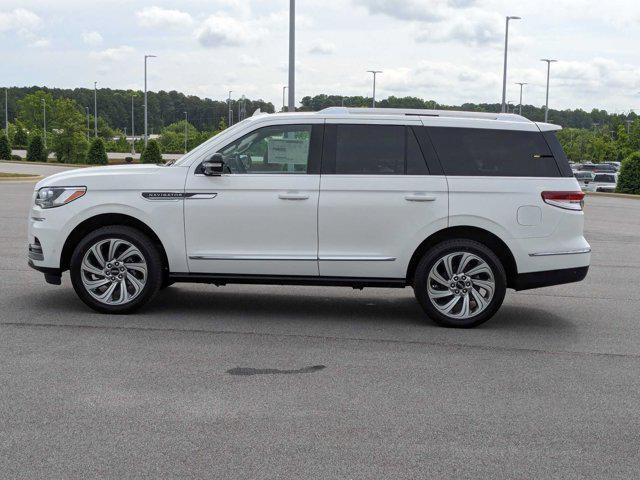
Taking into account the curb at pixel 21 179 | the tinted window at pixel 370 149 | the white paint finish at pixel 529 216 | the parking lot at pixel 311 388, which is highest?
the tinted window at pixel 370 149

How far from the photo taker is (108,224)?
8.51 meters

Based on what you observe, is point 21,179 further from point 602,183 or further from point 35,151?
point 602,183

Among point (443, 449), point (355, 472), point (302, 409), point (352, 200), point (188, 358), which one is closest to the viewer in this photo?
point (355, 472)

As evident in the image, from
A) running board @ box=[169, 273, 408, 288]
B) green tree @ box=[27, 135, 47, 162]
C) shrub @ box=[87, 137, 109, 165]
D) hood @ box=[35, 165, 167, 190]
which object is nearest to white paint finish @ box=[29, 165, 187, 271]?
hood @ box=[35, 165, 167, 190]

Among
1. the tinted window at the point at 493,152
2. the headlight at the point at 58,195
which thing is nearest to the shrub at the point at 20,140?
the headlight at the point at 58,195

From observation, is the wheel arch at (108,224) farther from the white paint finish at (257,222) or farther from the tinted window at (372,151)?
the tinted window at (372,151)

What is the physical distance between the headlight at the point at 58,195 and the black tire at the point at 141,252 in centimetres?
39

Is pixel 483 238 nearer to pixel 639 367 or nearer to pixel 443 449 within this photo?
pixel 639 367

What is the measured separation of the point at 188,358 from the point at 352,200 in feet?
7.36

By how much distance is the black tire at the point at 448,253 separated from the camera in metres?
8.11

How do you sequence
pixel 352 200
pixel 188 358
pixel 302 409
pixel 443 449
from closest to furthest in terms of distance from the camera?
pixel 443 449, pixel 302 409, pixel 188 358, pixel 352 200

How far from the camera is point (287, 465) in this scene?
462 cm

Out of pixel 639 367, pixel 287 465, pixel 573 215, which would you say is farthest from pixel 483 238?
pixel 287 465

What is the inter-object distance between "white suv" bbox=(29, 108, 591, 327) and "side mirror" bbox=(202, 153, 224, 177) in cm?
1
